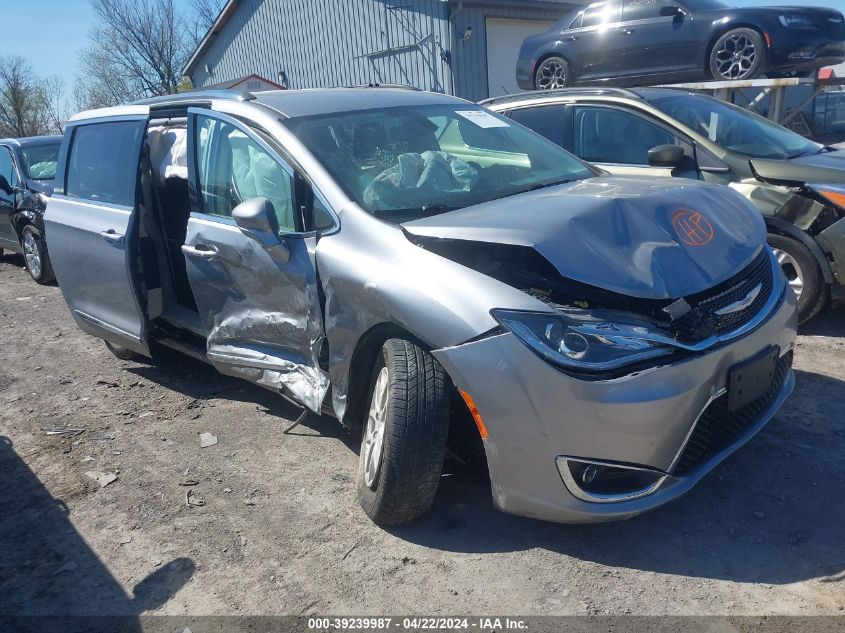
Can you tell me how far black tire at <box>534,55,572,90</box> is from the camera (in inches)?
414

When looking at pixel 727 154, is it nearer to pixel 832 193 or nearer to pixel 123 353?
pixel 832 193

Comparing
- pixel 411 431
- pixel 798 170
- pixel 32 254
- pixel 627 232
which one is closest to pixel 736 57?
pixel 798 170

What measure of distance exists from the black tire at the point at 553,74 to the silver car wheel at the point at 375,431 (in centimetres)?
823

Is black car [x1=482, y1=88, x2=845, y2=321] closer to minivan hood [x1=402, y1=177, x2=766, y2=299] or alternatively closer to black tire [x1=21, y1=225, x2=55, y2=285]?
minivan hood [x1=402, y1=177, x2=766, y2=299]

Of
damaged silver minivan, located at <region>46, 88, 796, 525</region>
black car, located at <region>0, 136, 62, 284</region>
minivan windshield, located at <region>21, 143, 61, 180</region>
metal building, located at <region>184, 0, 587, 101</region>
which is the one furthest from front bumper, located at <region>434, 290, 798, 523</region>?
metal building, located at <region>184, 0, 587, 101</region>

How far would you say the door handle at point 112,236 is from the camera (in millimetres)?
4723

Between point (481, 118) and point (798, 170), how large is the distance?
2358mm

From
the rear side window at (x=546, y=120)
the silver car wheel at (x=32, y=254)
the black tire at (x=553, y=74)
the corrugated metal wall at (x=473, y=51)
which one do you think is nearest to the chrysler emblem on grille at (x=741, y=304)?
the rear side window at (x=546, y=120)

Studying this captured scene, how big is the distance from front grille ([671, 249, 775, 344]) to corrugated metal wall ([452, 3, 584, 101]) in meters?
13.5

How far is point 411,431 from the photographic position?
2951 millimetres

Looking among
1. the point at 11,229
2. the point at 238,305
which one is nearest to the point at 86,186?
the point at 238,305

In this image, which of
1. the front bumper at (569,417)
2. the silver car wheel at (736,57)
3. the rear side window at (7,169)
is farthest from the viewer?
the rear side window at (7,169)

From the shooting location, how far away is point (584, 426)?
2660 millimetres

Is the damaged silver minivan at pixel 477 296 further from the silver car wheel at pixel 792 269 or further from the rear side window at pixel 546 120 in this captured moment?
the rear side window at pixel 546 120
